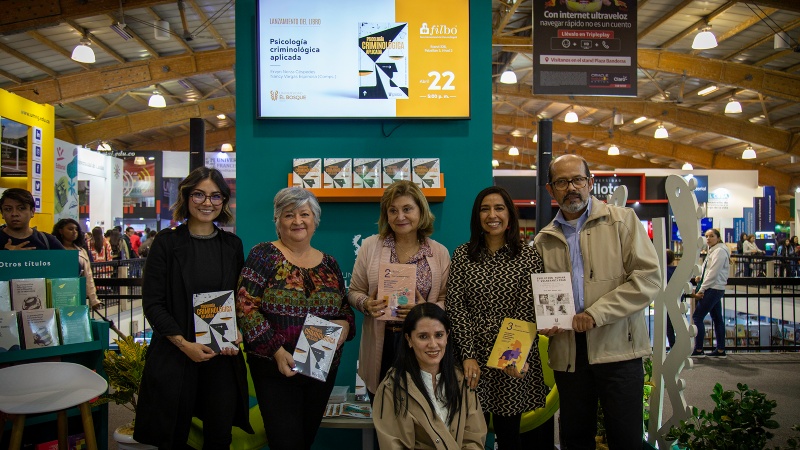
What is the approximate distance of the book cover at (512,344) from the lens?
2.40 meters

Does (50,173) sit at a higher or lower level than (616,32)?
lower

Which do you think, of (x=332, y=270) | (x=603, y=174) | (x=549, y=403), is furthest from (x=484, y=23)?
(x=603, y=174)

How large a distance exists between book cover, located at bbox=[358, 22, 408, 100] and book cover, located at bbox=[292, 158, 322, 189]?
562 millimetres

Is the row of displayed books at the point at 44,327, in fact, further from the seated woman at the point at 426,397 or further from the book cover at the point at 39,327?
the seated woman at the point at 426,397

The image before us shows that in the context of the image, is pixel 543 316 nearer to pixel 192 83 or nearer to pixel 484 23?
pixel 484 23

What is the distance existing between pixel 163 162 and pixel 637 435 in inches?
713

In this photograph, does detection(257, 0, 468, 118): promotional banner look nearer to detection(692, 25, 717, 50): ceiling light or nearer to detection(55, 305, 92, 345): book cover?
detection(55, 305, 92, 345): book cover

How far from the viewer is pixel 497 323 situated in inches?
98.0

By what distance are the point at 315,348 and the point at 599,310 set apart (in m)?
1.27

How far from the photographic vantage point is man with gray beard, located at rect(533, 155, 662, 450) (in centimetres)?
249

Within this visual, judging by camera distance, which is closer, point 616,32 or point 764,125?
point 616,32

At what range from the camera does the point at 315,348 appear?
2.43 meters

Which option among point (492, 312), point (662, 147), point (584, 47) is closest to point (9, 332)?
point (492, 312)

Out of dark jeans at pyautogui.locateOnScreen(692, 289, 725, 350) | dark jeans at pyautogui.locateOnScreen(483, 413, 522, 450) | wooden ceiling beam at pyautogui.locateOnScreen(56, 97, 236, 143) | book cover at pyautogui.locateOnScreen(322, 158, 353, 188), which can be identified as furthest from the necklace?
wooden ceiling beam at pyautogui.locateOnScreen(56, 97, 236, 143)
